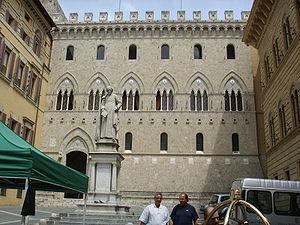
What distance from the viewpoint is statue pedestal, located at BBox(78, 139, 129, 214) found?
1165cm

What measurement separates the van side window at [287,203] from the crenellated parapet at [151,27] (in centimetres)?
1737

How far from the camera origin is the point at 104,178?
39.1ft

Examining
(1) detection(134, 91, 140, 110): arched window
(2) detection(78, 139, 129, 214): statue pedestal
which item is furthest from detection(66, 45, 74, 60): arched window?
(2) detection(78, 139, 129, 214): statue pedestal

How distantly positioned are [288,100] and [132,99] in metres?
12.4

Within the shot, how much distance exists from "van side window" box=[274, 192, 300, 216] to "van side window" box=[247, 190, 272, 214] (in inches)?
8.1

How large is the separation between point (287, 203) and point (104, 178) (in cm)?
576

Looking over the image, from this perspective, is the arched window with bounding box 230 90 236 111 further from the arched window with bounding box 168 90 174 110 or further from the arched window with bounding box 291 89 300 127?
the arched window with bounding box 291 89 300 127

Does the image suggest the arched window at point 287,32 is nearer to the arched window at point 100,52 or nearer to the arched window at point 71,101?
the arched window at point 100,52

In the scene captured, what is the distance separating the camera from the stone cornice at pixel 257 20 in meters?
17.1

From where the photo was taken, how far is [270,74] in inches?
692

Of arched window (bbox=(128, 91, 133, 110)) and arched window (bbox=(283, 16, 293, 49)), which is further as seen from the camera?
arched window (bbox=(128, 91, 133, 110))

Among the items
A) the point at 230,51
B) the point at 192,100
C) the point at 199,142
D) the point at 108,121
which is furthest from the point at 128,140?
the point at 108,121

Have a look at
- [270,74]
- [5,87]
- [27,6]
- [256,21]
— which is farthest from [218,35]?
[5,87]

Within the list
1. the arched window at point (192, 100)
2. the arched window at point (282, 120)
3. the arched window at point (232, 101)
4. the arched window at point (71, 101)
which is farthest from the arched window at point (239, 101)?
the arched window at point (71, 101)
